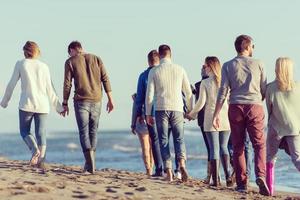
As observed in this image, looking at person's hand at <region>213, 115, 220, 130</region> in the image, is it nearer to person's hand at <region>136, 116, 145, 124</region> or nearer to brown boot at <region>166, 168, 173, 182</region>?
brown boot at <region>166, 168, 173, 182</region>

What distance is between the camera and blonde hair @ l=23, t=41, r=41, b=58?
1169cm

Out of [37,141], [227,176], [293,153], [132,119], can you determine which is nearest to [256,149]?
[293,153]

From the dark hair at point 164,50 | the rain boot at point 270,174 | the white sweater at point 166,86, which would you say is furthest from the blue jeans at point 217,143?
the dark hair at point 164,50

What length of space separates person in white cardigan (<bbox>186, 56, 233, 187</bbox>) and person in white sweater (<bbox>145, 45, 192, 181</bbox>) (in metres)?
0.24

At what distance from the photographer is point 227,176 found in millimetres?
11625

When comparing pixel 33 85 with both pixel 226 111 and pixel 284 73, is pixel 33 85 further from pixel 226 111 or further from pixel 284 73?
pixel 284 73

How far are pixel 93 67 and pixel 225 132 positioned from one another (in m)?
2.07

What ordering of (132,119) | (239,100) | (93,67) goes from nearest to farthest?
(239,100) < (93,67) < (132,119)

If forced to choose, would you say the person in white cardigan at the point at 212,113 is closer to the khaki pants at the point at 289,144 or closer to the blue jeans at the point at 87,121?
the khaki pants at the point at 289,144

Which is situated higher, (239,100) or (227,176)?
(239,100)

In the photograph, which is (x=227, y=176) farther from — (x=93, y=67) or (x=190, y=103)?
(x=93, y=67)

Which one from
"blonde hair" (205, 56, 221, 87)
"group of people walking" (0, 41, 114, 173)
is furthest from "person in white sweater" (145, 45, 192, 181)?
"group of people walking" (0, 41, 114, 173)

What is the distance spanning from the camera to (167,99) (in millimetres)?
11148

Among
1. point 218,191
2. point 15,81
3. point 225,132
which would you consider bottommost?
point 218,191
